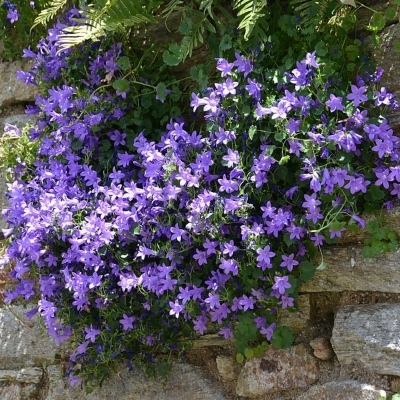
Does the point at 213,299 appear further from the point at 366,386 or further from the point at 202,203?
the point at 366,386

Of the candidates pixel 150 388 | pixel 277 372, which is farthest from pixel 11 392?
pixel 277 372

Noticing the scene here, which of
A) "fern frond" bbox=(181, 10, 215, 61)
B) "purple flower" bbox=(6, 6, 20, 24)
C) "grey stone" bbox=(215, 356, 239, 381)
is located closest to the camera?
"fern frond" bbox=(181, 10, 215, 61)

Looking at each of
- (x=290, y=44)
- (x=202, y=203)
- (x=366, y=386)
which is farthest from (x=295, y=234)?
(x=290, y=44)

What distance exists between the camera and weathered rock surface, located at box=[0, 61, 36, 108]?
385 cm

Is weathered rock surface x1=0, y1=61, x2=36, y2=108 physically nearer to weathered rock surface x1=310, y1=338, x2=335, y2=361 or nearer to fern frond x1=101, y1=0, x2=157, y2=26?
fern frond x1=101, y1=0, x2=157, y2=26

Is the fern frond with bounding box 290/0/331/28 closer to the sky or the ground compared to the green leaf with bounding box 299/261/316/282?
closer to the sky

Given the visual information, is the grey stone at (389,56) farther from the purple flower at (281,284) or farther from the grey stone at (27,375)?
the grey stone at (27,375)

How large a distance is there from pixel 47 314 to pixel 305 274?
1.15 meters

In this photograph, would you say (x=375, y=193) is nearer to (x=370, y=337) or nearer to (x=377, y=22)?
(x=370, y=337)

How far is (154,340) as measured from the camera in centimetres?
305

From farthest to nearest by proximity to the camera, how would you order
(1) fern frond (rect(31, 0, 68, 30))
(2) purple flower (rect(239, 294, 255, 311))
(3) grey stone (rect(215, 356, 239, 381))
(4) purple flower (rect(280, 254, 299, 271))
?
1. (1) fern frond (rect(31, 0, 68, 30))
2. (3) grey stone (rect(215, 356, 239, 381))
3. (2) purple flower (rect(239, 294, 255, 311))
4. (4) purple flower (rect(280, 254, 299, 271))

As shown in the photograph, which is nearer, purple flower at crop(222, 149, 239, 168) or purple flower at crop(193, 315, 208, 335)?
purple flower at crop(222, 149, 239, 168)

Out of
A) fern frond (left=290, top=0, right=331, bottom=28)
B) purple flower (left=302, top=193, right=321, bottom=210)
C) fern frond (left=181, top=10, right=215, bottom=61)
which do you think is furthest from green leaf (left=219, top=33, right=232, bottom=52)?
purple flower (left=302, top=193, right=321, bottom=210)

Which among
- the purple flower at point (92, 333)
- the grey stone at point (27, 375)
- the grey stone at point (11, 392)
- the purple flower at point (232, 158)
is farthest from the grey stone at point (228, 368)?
the grey stone at point (11, 392)
